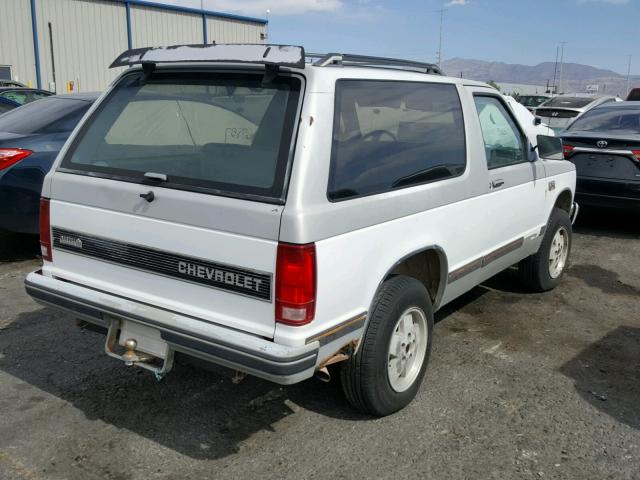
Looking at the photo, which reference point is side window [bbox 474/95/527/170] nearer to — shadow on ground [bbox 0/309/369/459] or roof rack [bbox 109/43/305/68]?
A: roof rack [bbox 109/43/305/68]

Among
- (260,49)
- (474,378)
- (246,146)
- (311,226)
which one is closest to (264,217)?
(311,226)

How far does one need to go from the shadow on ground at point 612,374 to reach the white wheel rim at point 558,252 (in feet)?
3.19

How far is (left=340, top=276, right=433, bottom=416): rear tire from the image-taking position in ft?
10.0

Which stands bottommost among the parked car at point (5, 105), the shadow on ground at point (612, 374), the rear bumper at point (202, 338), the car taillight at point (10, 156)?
the shadow on ground at point (612, 374)

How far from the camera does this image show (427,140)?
11.7ft

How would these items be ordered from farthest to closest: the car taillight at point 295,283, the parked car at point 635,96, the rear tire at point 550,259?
the parked car at point 635,96 < the rear tire at point 550,259 < the car taillight at point 295,283

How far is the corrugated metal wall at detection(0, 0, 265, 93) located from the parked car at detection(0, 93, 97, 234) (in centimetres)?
1914

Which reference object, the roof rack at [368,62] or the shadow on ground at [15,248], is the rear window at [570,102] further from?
the shadow on ground at [15,248]

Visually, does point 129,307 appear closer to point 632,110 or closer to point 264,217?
point 264,217

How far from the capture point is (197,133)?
3.13 metres

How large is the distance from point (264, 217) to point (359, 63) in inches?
51.0

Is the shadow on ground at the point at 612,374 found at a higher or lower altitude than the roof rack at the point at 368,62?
lower

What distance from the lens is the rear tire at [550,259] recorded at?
531 centimetres

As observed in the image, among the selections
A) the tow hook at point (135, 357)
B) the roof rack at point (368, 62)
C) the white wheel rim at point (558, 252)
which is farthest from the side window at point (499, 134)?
the tow hook at point (135, 357)
